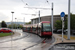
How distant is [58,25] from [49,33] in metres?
26.6

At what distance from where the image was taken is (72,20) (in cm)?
3809

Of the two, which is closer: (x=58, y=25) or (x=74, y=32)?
(x=74, y=32)

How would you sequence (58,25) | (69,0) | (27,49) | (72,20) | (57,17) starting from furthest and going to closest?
(57,17) → (58,25) → (72,20) → (69,0) → (27,49)

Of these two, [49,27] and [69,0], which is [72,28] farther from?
[69,0]

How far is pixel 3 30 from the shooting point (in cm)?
4891

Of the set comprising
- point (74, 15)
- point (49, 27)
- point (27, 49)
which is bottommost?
point (27, 49)

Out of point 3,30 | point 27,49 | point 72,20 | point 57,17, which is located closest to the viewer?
point 27,49

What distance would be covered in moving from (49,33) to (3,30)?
84.7 feet

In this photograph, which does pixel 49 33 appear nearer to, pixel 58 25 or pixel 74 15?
pixel 74 15

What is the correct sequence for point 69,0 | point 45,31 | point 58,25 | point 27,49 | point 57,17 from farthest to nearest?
point 57,17, point 58,25, point 45,31, point 69,0, point 27,49

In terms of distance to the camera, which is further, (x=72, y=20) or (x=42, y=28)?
(x=72, y=20)

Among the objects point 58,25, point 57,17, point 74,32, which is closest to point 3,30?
point 58,25

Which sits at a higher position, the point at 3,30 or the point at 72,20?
the point at 72,20

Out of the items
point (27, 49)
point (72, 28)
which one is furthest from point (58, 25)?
point (27, 49)
